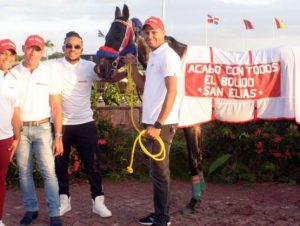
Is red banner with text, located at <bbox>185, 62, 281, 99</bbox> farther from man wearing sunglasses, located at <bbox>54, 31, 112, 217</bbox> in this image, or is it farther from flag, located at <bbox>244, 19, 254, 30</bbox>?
flag, located at <bbox>244, 19, 254, 30</bbox>

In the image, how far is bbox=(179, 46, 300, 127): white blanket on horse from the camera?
514 cm

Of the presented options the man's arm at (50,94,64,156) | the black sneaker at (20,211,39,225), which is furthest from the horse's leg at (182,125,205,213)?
the black sneaker at (20,211,39,225)

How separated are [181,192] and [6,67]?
276 cm

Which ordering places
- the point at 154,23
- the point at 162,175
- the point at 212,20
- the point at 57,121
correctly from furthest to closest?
the point at 212,20 → the point at 57,121 → the point at 162,175 → the point at 154,23

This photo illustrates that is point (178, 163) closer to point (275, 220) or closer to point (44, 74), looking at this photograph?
point (275, 220)

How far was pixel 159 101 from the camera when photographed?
4.08 m

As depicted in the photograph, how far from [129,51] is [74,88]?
658 mm

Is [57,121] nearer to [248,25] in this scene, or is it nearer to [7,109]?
[7,109]

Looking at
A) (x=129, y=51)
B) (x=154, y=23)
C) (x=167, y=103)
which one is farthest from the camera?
(x=129, y=51)

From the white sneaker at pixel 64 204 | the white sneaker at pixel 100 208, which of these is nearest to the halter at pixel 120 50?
the white sneaker at pixel 100 208

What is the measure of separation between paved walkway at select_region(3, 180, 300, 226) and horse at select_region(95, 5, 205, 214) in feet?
1.04

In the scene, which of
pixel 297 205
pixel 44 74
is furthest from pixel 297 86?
pixel 44 74

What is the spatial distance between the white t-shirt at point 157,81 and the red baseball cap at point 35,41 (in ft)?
3.31

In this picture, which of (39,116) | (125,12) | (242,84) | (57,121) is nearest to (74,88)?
(57,121)
